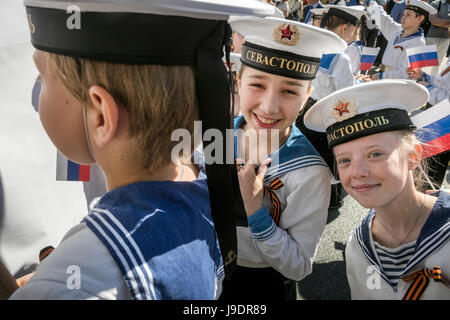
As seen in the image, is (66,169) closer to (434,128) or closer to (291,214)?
(291,214)

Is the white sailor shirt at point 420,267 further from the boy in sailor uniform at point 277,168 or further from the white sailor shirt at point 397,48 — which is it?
the white sailor shirt at point 397,48

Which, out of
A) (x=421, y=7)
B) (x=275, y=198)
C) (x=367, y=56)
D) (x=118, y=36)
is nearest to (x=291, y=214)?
(x=275, y=198)

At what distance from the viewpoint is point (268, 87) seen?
156 centimetres

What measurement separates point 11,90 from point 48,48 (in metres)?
0.74

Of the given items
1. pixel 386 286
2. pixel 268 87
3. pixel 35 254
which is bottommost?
pixel 386 286

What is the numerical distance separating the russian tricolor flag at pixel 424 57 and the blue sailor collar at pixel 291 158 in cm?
343

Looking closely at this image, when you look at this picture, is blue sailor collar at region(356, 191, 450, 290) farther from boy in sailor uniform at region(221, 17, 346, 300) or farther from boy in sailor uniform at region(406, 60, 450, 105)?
boy in sailor uniform at region(406, 60, 450, 105)

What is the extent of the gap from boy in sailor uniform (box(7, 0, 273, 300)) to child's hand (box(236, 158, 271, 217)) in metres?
0.64

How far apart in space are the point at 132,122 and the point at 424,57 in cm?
458

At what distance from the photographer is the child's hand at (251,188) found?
4.60 ft

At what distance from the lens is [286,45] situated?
1.52m

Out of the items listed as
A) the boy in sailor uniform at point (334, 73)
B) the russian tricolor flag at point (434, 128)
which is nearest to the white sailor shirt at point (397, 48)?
the boy in sailor uniform at point (334, 73)

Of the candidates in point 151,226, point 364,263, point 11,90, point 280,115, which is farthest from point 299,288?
point 11,90
